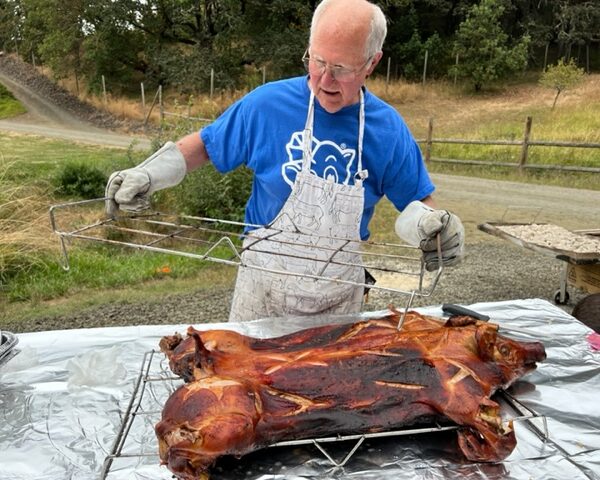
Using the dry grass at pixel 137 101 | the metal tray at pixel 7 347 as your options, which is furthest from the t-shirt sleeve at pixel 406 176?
the dry grass at pixel 137 101

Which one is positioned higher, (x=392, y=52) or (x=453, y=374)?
(x=392, y=52)

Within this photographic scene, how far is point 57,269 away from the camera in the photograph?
292 inches

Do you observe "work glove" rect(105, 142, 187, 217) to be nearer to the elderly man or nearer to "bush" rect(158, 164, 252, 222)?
the elderly man

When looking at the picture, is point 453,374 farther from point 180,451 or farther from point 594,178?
point 594,178

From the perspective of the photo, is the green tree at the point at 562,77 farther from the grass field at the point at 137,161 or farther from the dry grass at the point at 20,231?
the dry grass at the point at 20,231

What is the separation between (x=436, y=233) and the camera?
85.9 inches

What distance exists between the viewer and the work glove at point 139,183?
231 cm

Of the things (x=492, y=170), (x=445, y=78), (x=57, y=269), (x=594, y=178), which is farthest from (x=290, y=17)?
(x=57, y=269)

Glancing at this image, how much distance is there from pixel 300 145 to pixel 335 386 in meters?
1.20

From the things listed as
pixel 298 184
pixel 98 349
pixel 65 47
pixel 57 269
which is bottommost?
pixel 57 269

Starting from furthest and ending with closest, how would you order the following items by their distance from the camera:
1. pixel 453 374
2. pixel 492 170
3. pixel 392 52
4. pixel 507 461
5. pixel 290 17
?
1. pixel 392 52
2. pixel 290 17
3. pixel 492 170
4. pixel 453 374
5. pixel 507 461

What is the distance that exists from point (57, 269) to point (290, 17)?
27088 millimetres

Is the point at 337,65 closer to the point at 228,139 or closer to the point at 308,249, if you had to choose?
the point at 228,139

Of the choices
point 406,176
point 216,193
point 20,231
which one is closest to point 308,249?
point 406,176
